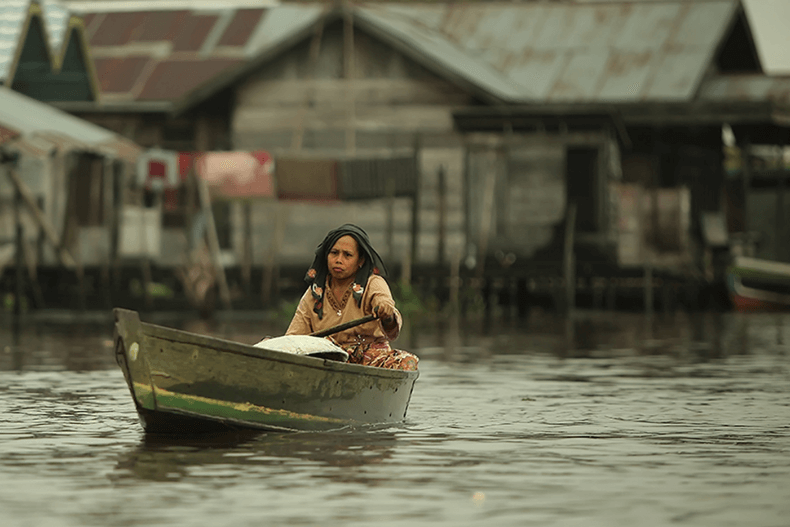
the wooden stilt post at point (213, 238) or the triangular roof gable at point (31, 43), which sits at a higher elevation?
the triangular roof gable at point (31, 43)

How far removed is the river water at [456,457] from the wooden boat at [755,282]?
12943 mm

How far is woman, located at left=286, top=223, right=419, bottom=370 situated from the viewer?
10.7 metres

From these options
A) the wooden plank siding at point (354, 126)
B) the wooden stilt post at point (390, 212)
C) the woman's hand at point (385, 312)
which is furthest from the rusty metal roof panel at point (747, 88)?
the woman's hand at point (385, 312)

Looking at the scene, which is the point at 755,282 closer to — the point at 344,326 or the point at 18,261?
the point at 18,261

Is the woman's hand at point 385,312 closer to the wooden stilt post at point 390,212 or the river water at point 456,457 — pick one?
the river water at point 456,457

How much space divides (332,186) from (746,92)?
31.8 ft

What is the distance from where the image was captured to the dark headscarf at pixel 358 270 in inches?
423

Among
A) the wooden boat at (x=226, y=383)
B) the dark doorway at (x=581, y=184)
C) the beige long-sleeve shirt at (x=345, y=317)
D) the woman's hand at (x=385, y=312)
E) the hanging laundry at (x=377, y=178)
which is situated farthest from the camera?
the dark doorway at (x=581, y=184)

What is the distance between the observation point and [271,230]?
2916cm

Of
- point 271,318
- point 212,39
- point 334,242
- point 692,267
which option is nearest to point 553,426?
point 334,242

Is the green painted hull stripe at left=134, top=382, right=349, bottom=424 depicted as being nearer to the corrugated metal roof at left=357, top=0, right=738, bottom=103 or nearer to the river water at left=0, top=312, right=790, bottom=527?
the river water at left=0, top=312, right=790, bottom=527

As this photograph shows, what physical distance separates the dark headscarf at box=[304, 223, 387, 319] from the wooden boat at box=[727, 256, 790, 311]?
19.5 m

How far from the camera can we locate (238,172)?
2659 centimetres

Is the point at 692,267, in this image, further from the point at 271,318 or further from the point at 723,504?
the point at 723,504
